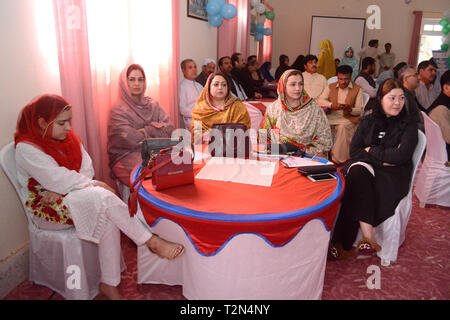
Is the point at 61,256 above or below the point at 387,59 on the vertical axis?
below

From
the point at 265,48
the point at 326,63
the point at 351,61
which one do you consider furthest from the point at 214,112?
the point at 265,48

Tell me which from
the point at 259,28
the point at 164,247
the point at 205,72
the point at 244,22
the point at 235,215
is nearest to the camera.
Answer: the point at 235,215

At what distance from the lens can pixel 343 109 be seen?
4.16 m

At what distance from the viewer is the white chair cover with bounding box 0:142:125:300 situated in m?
1.77

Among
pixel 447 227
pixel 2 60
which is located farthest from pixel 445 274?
pixel 2 60

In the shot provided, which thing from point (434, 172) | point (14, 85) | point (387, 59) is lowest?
point (434, 172)

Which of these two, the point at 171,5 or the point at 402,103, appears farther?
the point at 171,5

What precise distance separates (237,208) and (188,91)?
311 centimetres

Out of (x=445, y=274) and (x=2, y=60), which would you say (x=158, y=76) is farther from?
(x=445, y=274)

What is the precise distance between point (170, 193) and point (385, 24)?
1127cm

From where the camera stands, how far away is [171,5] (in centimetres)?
383

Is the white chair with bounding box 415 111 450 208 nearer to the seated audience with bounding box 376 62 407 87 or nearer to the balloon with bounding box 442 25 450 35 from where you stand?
the seated audience with bounding box 376 62 407 87

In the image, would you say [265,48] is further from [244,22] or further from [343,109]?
[343,109]

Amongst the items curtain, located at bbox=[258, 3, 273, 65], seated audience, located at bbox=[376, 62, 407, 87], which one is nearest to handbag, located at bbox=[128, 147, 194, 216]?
seated audience, located at bbox=[376, 62, 407, 87]
